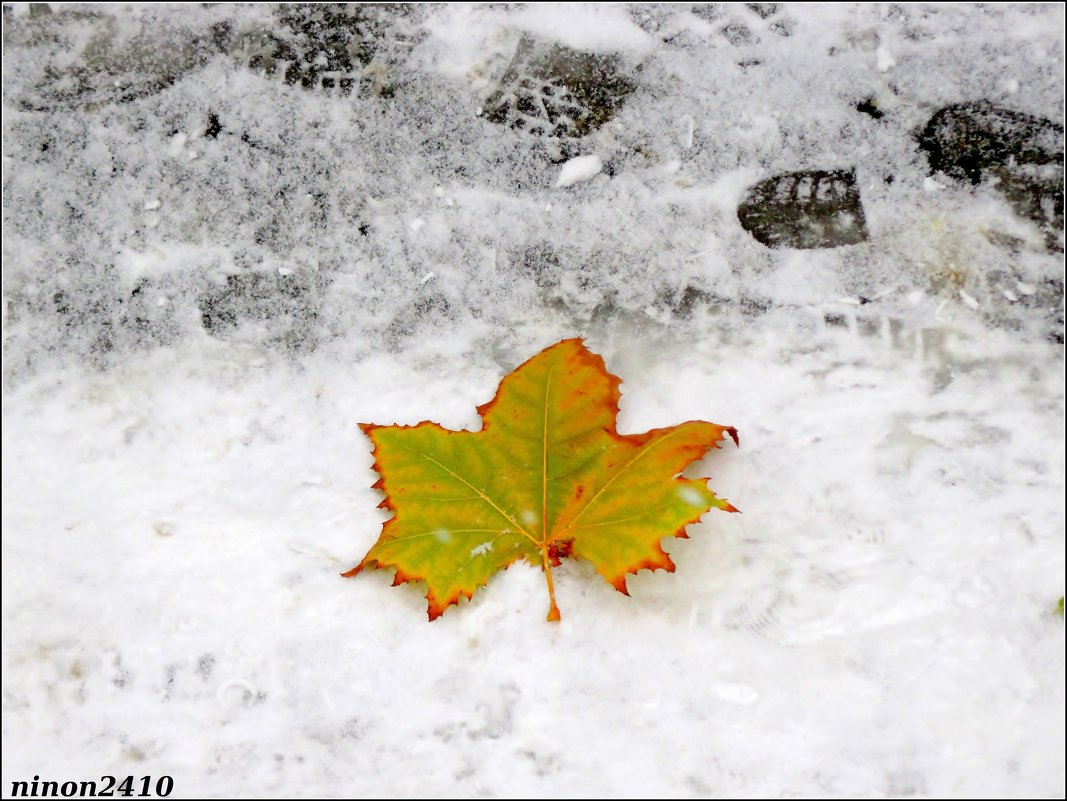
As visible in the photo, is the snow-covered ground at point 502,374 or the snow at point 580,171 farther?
the snow at point 580,171

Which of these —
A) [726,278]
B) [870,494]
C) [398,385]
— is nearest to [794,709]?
[870,494]

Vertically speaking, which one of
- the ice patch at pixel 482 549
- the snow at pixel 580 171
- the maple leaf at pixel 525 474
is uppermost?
the snow at pixel 580 171

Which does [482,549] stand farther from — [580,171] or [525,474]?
[580,171]

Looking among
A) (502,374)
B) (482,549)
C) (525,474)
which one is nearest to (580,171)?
(502,374)

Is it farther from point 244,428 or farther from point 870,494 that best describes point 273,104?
point 870,494

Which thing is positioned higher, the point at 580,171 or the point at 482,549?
the point at 580,171

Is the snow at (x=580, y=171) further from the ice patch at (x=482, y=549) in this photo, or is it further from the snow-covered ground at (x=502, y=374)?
the ice patch at (x=482, y=549)

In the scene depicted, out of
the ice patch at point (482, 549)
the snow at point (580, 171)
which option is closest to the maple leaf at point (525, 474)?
the ice patch at point (482, 549)
